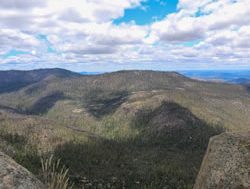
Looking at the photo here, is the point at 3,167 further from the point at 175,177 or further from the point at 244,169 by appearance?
the point at 175,177

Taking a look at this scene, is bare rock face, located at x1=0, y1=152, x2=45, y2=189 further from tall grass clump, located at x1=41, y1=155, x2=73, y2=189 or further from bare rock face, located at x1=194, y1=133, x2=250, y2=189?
bare rock face, located at x1=194, y1=133, x2=250, y2=189

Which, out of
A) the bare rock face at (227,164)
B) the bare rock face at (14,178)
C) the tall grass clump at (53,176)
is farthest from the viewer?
the bare rock face at (227,164)

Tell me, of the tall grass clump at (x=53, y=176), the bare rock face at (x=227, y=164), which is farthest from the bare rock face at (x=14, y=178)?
the bare rock face at (x=227, y=164)

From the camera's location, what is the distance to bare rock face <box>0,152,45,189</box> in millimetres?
10602

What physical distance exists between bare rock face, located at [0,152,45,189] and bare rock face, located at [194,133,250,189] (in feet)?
28.4

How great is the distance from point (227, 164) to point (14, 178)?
10157mm

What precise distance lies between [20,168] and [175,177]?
622 feet

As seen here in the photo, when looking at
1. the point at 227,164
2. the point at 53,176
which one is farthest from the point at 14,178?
the point at 227,164

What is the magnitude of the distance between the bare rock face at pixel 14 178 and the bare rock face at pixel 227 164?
866 cm

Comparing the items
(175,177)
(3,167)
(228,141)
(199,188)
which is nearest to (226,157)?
(228,141)

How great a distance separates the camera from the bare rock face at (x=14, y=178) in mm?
10602

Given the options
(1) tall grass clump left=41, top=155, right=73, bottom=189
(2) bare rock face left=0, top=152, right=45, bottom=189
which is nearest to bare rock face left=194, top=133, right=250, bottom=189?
(1) tall grass clump left=41, top=155, right=73, bottom=189

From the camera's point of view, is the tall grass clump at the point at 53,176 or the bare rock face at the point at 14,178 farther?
the tall grass clump at the point at 53,176

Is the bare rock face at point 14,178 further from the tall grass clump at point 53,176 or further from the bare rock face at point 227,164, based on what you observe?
the bare rock face at point 227,164
